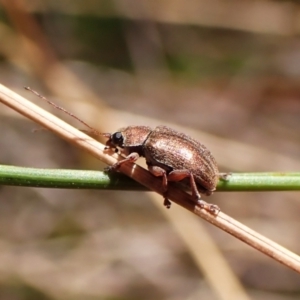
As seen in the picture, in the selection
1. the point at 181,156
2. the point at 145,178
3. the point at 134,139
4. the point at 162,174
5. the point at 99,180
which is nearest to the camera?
the point at 99,180

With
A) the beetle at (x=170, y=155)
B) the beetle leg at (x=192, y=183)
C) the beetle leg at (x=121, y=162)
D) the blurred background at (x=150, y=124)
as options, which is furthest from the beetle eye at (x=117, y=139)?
the blurred background at (x=150, y=124)

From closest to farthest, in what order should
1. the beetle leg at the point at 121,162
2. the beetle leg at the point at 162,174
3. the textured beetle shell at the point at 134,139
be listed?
the beetle leg at the point at 121,162
the beetle leg at the point at 162,174
the textured beetle shell at the point at 134,139

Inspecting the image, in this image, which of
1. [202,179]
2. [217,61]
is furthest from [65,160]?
[202,179]

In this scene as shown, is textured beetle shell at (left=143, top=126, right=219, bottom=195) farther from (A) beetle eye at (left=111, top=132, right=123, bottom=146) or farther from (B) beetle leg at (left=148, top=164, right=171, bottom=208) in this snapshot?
(A) beetle eye at (left=111, top=132, right=123, bottom=146)

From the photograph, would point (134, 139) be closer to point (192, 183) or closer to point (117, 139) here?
point (117, 139)

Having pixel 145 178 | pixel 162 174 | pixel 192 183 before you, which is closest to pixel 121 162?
pixel 145 178

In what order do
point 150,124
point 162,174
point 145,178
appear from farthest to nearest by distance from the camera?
point 150,124 < point 162,174 < point 145,178

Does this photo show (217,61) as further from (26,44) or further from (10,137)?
(10,137)

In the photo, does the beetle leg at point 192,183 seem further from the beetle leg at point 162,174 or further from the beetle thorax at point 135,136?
the beetle thorax at point 135,136
